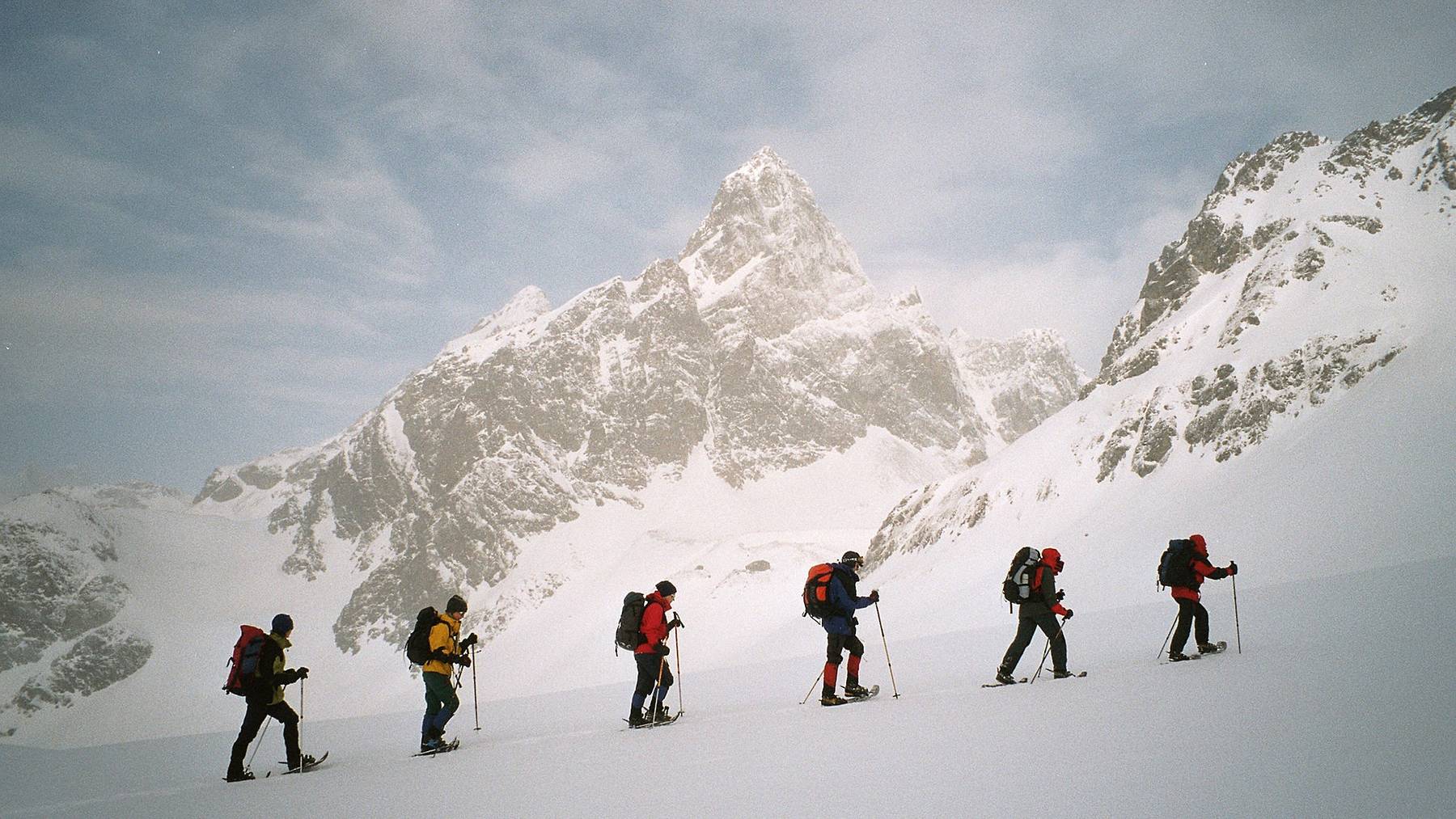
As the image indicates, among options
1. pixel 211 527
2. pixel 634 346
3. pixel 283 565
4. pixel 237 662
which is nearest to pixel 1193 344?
pixel 237 662

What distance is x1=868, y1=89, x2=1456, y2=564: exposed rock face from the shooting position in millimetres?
41656

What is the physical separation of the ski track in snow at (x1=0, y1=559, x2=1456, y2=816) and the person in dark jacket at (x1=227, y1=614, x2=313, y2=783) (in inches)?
23.1

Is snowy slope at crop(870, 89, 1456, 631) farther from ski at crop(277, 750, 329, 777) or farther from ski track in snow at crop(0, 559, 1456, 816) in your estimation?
ski at crop(277, 750, 329, 777)

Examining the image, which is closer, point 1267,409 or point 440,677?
point 440,677

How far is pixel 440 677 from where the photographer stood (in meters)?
11.9

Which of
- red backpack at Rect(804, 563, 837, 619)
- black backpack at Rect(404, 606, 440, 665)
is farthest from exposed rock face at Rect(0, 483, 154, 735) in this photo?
red backpack at Rect(804, 563, 837, 619)

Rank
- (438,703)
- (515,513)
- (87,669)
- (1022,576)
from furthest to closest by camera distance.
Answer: (515,513)
(87,669)
(1022,576)
(438,703)

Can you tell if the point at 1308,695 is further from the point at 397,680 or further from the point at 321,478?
the point at 321,478

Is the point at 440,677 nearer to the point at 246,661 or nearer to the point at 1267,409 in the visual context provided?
the point at 246,661

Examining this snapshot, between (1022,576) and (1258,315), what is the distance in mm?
46821

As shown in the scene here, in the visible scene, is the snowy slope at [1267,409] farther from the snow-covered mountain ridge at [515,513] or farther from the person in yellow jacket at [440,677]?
the snow-covered mountain ridge at [515,513]

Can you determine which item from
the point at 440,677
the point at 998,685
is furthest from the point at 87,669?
the point at 998,685

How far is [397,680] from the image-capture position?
11688cm

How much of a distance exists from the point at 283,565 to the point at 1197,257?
17725 centimetres
